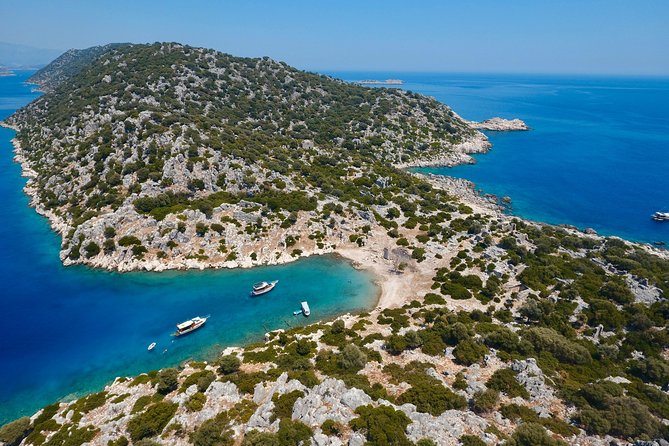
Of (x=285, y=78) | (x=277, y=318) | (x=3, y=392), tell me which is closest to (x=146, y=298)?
(x=3, y=392)

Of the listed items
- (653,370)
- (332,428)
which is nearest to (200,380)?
(332,428)

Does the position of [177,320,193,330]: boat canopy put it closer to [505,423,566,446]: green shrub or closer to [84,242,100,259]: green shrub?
[84,242,100,259]: green shrub

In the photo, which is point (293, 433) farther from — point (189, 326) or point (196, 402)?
point (189, 326)

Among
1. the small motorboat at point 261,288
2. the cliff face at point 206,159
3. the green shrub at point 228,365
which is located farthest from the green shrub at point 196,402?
the cliff face at point 206,159

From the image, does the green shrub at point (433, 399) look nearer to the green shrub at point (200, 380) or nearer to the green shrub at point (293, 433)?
the green shrub at point (293, 433)

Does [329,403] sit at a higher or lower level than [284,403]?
higher
